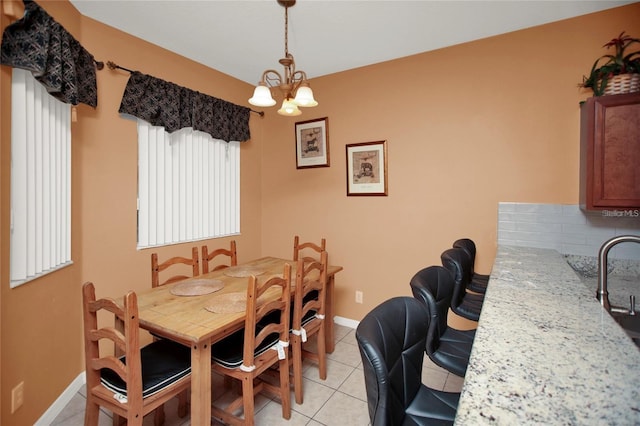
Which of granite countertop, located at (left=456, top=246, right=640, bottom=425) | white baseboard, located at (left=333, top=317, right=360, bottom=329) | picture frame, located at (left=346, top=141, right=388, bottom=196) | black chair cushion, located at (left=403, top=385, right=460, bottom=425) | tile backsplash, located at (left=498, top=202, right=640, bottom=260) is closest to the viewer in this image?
granite countertop, located at (left=456, top=246, right=640, bottom=425)

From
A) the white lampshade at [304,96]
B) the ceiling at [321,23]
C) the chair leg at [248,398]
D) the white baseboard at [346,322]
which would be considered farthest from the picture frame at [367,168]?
the chair leg at [248,398]

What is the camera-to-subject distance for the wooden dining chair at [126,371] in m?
1.25

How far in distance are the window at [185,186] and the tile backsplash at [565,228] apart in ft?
8.70

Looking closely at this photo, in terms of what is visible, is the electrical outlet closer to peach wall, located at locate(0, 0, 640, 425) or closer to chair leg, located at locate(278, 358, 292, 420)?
peach wall, located at locate(0, 0, 640, 425)

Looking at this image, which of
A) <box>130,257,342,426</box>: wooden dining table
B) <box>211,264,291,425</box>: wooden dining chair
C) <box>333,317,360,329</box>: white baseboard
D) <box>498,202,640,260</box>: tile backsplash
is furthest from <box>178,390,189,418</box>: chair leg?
<box>498,202,640,260</box>: tile backsplash

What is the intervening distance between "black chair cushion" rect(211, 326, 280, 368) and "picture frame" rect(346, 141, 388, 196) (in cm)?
168

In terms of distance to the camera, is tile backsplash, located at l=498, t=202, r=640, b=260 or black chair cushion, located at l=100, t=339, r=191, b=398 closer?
black chair cushion, located at l=100, t=339, r=191, b=398

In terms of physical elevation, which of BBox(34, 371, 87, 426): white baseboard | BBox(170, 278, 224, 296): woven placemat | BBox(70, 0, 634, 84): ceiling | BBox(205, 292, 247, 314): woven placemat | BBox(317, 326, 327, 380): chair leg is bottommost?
BBox(34, 371, 87, 426): white baseboard

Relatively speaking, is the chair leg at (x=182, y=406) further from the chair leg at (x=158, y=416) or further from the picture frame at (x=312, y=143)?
the picture frame at (x=312, y=143)

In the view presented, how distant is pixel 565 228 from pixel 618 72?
42.3 inches

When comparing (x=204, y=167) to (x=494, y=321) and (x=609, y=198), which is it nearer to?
(x=494, y=321)

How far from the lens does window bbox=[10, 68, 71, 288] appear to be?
5.21 ft

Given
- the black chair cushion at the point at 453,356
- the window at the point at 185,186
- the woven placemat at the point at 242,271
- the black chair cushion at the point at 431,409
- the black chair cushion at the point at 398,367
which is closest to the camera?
the black chair cushion at the point at 398,367

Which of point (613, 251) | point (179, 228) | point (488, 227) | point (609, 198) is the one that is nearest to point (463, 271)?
point (488, 227)
